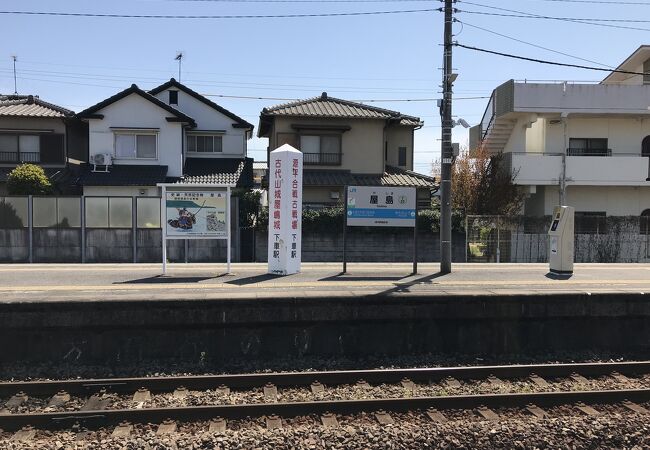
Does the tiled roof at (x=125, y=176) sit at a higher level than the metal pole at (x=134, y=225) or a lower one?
higher

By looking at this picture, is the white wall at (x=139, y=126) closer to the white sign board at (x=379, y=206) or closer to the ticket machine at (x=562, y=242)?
the white sign board at (x=379, y=206)

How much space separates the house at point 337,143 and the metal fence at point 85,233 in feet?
27.4

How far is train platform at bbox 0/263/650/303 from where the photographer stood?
8445mm

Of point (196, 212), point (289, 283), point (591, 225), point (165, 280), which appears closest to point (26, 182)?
point (196, 212)

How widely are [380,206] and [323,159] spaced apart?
15.6 metres

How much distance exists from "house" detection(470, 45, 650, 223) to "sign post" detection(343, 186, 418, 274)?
1463 cm

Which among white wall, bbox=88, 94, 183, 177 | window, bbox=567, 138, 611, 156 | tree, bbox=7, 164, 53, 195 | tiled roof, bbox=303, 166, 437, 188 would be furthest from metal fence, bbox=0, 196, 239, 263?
window, bbox=567, 138, 611, 156

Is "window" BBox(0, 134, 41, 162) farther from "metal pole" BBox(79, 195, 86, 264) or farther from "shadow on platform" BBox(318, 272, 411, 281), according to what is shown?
"shadow on platform" BBox(318, 272, 411, 281)

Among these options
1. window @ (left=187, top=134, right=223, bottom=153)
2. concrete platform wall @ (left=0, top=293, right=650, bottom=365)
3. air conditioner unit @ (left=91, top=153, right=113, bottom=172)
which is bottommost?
→ concrete platform wall @ (left=0, top=293, right=650, bottom=365)

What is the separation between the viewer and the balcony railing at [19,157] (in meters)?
26.0

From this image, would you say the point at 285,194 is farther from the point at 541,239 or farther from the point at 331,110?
the point at 331,110

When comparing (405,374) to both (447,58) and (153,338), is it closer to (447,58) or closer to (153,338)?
(153,338)

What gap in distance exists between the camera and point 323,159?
88.4 feet

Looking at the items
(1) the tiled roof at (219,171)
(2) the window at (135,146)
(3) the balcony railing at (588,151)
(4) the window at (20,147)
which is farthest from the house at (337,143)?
(4) the window at (20,147)
